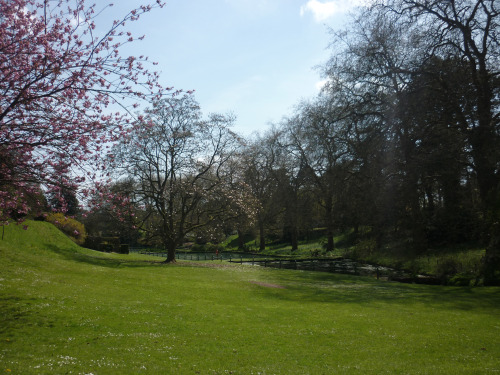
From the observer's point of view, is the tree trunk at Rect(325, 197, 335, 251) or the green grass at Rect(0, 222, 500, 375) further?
the tree trunk at Rect(325, 197, 335, 251)

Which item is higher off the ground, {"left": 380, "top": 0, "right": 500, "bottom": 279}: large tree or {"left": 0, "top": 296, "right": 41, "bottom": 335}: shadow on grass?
{"left": 380, "top": 0, "right": 500, "bottom": 279}: large tree

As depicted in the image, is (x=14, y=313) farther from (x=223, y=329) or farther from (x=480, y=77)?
(x=480, y=77)

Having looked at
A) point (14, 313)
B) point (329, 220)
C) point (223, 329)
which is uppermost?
point (329, 220)

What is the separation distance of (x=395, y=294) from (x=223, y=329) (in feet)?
35.8

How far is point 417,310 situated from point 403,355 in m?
6.15

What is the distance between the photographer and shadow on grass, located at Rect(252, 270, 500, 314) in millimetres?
14578

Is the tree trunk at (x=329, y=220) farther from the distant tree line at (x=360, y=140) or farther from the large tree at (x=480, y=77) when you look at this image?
the large tree at (x=480, y=77)

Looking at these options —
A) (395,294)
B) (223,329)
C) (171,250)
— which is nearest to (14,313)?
(223,329)

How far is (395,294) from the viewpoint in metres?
17.1

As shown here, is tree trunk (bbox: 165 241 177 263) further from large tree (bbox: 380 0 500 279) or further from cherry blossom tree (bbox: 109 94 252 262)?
large tree (bbox: 380 0 500 279)

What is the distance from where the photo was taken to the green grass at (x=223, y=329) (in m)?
6.85

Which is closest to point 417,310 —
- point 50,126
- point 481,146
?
point 481,146

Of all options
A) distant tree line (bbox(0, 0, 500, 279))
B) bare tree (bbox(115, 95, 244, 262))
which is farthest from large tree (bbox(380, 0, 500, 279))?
bare tree (bbox(115, 95, 244, 262))

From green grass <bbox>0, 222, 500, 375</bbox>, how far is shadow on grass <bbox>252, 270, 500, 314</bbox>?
0.09 metres
